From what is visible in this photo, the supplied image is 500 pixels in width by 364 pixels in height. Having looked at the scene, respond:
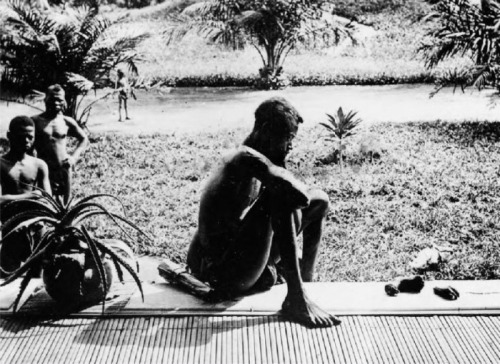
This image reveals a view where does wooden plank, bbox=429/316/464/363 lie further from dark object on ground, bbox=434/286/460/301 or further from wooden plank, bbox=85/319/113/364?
wooden plank, bbox=85/319/113/364

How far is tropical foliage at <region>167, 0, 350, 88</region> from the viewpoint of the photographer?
12.1 m

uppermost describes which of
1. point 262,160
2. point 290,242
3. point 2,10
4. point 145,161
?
point 2,10

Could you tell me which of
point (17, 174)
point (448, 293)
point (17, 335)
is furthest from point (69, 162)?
point (448, 293)

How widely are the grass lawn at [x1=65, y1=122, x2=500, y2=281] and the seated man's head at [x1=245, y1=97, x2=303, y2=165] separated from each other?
5.01 feet

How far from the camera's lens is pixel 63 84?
33.0ft

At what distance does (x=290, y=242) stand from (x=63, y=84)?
23.6 feet

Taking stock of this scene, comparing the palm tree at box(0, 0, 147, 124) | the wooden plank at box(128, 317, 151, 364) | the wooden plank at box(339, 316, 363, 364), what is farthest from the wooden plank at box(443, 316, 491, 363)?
the palm tree at box(0, 0, 147, 124)

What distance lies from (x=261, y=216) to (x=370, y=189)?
358 centimetres

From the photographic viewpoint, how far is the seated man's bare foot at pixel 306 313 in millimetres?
3682

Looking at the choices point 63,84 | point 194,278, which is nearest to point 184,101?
point 63,84

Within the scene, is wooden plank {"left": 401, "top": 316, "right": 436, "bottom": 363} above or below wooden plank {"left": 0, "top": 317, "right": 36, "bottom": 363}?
below

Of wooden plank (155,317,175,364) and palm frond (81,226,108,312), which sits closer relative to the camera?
wooden plank (155,317,175,364)

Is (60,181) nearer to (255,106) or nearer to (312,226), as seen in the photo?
(312,226)

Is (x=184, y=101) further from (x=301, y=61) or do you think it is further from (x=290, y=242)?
(x=290, y=242)
